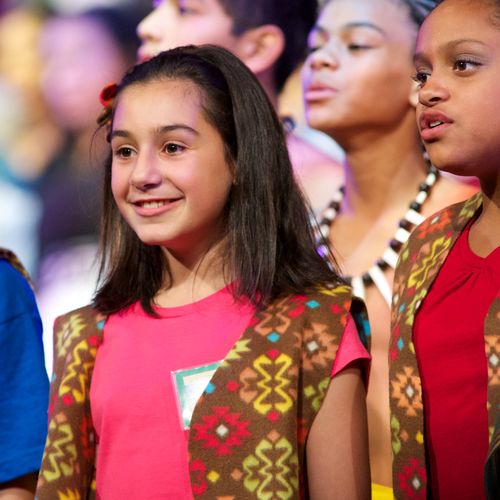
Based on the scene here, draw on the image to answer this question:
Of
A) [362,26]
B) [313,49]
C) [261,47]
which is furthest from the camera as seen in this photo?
[261,47]

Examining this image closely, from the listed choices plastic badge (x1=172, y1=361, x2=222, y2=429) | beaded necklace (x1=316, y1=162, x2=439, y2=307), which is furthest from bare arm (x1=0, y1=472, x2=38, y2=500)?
beaded necklace (x1=316, y1=162, x2=439, y2=307)

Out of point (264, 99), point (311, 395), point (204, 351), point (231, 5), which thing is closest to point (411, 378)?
point (311, 395)

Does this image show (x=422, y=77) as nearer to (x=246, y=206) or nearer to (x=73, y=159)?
(x=246, y=206)

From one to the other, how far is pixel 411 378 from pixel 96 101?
59.5 inches

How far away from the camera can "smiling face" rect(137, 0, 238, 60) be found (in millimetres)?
2641

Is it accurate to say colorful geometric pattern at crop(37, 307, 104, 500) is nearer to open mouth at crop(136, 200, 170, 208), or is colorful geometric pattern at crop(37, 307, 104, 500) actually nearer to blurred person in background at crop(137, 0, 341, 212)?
open mouth at crop(136, 200, 170, 208)

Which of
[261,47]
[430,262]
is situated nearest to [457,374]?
[430,262]

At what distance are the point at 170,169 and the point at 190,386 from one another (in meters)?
0.38

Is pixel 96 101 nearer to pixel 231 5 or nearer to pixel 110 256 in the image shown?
pixel 231 5

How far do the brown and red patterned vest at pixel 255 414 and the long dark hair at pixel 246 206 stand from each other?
65 mm

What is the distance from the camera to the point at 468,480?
1.60 metres

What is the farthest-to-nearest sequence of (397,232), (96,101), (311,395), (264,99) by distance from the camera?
1. (96,101)
2. (397,232)
3. (264,99)
4. (311,395)

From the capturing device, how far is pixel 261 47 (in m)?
2.59

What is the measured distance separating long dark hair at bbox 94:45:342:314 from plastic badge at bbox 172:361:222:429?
0.15 metres
